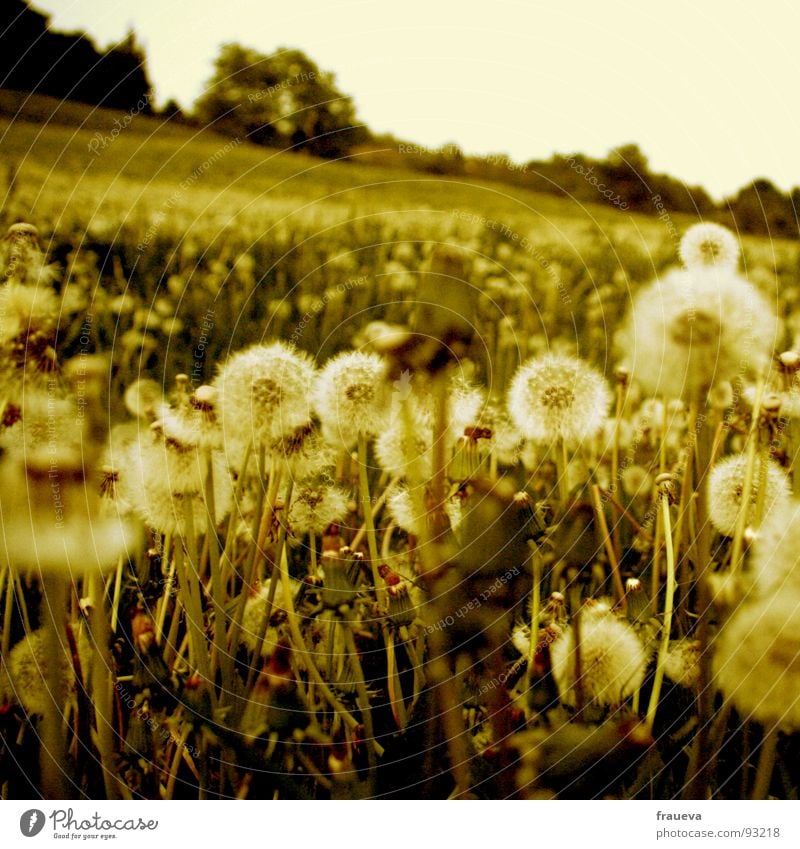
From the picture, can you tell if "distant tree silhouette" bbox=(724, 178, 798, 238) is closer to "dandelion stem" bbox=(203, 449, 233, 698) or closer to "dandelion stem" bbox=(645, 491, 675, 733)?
"dandelion stem" bbox=(645, 491, 675, 733)

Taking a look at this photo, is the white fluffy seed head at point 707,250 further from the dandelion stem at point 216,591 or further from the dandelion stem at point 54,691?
the dandelion stem at point 54,691

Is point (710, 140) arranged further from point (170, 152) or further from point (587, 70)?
point (170, 152)

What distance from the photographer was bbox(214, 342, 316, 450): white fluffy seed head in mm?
483

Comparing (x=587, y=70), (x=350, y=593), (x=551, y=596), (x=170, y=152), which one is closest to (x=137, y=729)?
(x=350, y=593)

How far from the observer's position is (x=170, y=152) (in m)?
0.56

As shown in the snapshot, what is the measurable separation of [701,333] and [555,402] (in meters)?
0.12

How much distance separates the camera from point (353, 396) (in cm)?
51
